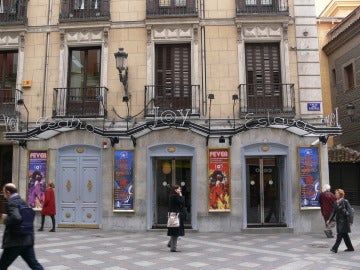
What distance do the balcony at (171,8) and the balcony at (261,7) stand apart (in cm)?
165

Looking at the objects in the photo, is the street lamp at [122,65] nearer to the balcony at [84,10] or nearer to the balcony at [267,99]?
the balcony at [84,10]

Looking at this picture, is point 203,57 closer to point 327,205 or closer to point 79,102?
point 79,102

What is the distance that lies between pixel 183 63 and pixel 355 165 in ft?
44.9

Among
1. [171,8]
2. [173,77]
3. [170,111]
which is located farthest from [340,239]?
[171,8]

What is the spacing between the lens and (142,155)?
556 inches

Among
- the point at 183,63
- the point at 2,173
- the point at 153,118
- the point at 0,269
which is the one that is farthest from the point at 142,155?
the point at 0,269

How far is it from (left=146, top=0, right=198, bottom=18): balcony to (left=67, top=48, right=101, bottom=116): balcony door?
2.50 metres

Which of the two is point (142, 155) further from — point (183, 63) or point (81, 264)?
point (81, 264)

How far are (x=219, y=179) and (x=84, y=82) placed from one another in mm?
6151

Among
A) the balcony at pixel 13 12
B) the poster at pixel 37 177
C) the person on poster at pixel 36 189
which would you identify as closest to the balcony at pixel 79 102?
the poster at pixel 37 177

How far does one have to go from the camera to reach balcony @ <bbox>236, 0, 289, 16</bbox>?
47.4 feet

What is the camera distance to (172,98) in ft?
47.2

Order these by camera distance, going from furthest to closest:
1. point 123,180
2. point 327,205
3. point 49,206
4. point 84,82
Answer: point 84,82, point 123,180, point 49,206, point 327,205

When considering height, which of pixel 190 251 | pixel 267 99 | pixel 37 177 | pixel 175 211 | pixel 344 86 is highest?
pixel 344 86
